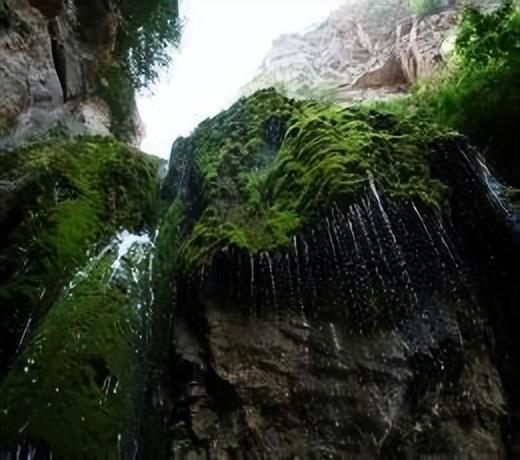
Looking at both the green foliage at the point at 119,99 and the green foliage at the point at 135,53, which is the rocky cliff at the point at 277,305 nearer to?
the green foliage at the point at 119,99

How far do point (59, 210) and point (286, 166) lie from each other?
6.14 ft

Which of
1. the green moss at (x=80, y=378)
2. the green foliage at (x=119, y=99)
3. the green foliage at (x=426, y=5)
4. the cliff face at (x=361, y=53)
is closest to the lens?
the green moss at (x=80, y=378)

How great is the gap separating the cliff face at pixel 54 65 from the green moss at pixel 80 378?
2.77 meters

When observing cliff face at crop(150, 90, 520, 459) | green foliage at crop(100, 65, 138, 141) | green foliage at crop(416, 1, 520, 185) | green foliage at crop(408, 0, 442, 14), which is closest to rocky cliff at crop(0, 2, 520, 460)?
cliff face at crop(150, 90, 520, 459)

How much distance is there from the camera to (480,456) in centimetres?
386

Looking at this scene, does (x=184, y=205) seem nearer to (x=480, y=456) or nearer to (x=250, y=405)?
(x=250, y=405)

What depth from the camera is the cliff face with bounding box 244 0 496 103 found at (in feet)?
37.0

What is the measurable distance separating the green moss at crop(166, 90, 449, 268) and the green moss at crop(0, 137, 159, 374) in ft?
1.60

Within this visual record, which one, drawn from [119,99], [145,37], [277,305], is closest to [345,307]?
[277,305]

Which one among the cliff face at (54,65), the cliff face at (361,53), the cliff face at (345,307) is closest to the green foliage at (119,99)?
the cliff face at (54,65)

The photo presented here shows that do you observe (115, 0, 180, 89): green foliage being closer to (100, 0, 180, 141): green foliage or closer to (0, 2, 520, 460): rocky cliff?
(100, 0, 180, 141): green foliage

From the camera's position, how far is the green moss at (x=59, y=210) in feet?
14.5

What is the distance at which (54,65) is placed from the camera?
7559mm

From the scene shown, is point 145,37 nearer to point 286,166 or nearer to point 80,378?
point 286,166
